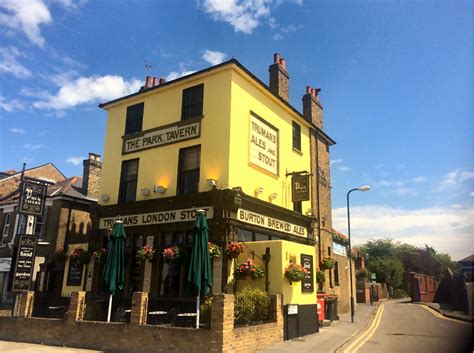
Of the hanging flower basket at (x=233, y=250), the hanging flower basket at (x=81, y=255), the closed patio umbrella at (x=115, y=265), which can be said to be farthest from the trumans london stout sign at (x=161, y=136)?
the hanging flower basket at (x=233, y=250)

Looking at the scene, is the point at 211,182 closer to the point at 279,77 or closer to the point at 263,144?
the point at 263,144

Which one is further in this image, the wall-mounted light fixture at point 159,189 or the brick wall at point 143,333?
the wall-mounted light fixture at point 159,189

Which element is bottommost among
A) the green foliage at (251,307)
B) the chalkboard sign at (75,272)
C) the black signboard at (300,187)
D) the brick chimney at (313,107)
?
the green foliage at (251,307)

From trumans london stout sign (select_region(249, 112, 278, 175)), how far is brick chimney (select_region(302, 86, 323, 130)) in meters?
5.22

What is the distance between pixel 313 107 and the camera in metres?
23.9

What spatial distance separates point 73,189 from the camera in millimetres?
26062

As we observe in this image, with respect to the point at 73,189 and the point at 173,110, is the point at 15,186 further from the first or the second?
the point at 173,110

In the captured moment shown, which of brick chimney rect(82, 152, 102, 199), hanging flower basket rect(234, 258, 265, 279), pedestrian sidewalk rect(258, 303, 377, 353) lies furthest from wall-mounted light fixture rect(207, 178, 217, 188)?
brick chimney rect(82, 152, 102, 199)

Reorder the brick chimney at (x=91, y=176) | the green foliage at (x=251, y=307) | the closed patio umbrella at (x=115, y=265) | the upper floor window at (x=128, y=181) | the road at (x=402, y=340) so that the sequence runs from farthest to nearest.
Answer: the brick chimney at (x=91, y=176)
the upper floor window at (x=128, y=181)
the closed patio umbrella at (x=115, y=265)
the road at (x=402, y=340)
the green foliage at (x=251, y=307)

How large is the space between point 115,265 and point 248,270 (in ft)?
15.5

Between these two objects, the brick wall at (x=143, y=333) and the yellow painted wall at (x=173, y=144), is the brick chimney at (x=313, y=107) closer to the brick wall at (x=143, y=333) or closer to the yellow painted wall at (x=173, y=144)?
the yellow painted wall at (x=173, y=144)

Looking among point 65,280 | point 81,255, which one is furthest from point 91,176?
point 81,255

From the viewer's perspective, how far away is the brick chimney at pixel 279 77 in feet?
67.5

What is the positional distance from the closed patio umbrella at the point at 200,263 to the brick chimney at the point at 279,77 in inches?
409
